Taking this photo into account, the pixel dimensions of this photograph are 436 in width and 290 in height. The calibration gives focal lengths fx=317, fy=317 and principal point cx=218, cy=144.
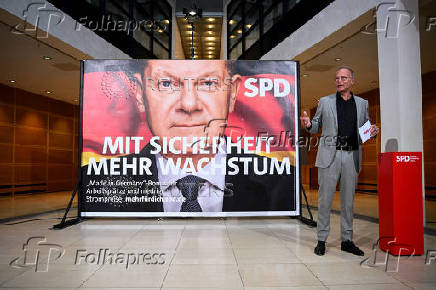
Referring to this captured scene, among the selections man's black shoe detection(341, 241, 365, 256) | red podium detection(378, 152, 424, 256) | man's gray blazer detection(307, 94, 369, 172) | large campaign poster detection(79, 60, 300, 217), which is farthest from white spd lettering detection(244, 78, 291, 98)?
man's black shoe detection(341, 241, 365, 256)

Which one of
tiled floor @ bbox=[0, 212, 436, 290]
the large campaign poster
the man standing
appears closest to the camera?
tiled floor @ bbox=[0, 212, 436, 290]

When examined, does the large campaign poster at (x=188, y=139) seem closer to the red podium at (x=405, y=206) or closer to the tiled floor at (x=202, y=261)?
the tiled floor at (x=202, y=261)

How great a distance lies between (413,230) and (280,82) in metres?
2.61

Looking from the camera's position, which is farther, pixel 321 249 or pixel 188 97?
pixel 188 97

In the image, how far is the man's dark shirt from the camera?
2.95m

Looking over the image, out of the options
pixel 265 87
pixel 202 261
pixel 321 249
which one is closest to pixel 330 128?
pixel 321 249

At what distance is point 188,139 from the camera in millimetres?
4602

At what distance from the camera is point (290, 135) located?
183 inches

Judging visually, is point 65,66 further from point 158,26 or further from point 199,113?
point 158,26

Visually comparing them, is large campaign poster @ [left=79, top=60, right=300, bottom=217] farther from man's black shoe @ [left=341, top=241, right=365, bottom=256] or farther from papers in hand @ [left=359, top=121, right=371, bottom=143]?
papers in hand @ [left=359, top=121, right=371, bottom=143]

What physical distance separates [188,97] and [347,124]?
2396 millimetres

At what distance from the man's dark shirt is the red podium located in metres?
0.39

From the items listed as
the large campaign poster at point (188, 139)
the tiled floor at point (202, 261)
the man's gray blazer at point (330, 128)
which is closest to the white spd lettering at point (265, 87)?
the large campaign poster at point (188, 139)

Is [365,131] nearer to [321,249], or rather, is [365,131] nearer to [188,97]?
[321,249]
